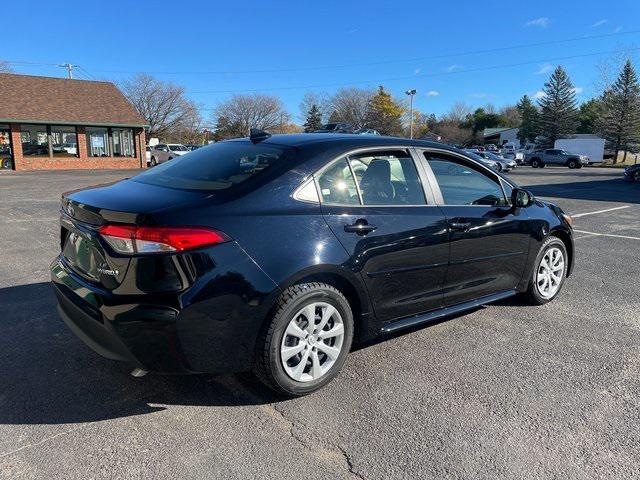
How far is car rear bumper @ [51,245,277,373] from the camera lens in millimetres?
2660

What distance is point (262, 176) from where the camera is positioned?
10.1 feet

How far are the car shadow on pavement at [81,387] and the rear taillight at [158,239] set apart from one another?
39.2 inches

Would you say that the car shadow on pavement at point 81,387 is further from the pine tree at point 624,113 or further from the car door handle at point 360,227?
the pine tree at point 624,113

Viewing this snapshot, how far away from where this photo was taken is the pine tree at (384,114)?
7050cm

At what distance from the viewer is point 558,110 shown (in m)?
66.1

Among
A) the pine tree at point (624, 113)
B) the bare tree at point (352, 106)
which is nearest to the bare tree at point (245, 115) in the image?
the bare tree at point (352, 106)

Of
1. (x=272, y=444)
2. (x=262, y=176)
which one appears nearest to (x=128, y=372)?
(x=272, y=444)

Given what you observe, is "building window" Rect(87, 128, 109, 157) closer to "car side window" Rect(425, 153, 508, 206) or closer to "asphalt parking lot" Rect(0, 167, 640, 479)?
"asphalt parking lot" Rect(0, 167, 640, 479)

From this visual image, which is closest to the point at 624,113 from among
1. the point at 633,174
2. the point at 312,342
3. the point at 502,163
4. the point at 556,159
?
the point at 556,159

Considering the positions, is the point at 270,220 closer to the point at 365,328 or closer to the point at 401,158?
the point at 365,328

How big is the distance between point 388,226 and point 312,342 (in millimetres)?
931

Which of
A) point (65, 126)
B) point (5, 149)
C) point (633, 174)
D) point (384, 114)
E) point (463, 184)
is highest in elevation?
point (384, 114)

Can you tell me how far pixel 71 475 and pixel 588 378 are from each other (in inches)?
125

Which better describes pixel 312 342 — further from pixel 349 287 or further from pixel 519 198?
pixel 519 198
